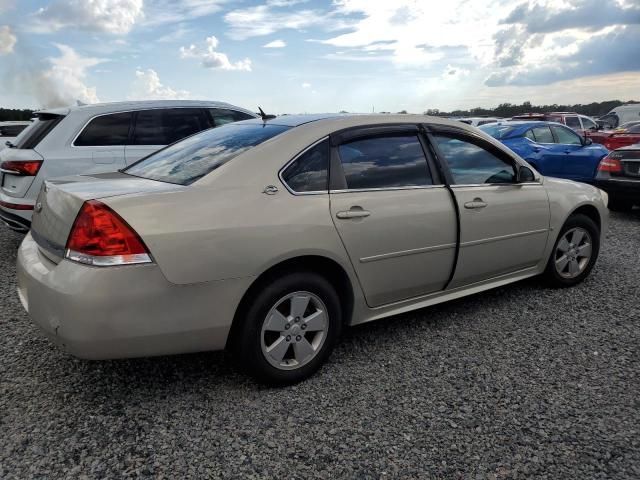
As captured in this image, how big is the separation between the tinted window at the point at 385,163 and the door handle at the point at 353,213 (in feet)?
0.51

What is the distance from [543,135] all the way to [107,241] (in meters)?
9.65

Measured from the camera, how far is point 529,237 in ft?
13.7

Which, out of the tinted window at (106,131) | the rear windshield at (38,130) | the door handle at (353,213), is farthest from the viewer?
the tinted window at (106,131)

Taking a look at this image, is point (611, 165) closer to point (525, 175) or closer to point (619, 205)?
point (619, 205)

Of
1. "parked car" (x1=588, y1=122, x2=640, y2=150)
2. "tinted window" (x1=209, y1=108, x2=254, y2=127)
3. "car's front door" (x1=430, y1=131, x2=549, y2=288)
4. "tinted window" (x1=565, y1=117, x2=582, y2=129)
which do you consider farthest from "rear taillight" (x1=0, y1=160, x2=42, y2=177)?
"tinted window" (x1=565, y1=117, x2=582, y2=129)

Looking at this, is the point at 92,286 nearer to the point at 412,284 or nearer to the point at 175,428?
the point at 175,428

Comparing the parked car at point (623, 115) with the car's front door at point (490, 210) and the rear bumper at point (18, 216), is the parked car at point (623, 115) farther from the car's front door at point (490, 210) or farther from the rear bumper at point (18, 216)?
the rear bumper at point (18, 216)

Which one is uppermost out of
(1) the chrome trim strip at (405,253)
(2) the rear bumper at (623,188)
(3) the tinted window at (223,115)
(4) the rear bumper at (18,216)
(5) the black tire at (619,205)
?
(3) the tinted window at (223,115)

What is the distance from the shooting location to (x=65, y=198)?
2.71 meters

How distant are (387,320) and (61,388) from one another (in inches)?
87.9

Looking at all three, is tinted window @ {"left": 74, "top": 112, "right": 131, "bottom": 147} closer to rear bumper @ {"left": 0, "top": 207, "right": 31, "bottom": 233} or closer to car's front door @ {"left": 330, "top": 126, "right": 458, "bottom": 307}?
rear bumper @ {"left": 0, "top": 207, "right": 31, "bottom": 233}

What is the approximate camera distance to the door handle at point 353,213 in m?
3.05

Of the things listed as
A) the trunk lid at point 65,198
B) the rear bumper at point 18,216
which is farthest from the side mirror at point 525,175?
the rear bumper at point 18,216

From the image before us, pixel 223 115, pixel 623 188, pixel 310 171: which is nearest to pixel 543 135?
pixel 623 188
